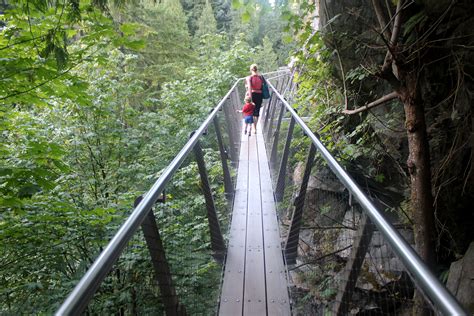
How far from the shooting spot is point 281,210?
410cm

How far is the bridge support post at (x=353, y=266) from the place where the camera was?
5.25 ft

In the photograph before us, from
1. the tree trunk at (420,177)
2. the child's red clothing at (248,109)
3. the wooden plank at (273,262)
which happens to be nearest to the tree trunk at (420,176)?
the tree trunk at (420,177)

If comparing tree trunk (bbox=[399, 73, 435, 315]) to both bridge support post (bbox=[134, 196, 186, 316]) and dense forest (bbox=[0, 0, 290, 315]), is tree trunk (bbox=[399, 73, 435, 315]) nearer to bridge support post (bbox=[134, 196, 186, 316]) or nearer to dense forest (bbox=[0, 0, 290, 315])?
dense forest (bbox=[0, 0, 290, 315])

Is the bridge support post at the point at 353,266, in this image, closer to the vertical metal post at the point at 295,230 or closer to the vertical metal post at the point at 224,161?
the vertical metal post at the point at 295,230

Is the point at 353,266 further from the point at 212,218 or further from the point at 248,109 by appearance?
the point at 248,109

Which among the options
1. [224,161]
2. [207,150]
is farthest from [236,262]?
[207,150]

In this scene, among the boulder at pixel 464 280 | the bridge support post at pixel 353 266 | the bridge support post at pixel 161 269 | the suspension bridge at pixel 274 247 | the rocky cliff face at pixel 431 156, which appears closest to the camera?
the suspension bridge at pixel 274 247

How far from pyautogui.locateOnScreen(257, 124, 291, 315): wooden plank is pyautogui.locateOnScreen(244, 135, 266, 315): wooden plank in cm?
4

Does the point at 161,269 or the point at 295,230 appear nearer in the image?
the point at 161,269

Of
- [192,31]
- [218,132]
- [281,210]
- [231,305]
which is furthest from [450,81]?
[192,31]

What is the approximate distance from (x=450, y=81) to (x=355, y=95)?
1328 mm

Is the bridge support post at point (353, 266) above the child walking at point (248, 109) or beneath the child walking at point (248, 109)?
beneath

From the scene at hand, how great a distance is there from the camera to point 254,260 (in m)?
3.03

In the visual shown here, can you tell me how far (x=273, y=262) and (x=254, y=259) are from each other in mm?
164
